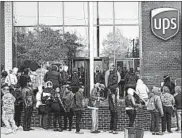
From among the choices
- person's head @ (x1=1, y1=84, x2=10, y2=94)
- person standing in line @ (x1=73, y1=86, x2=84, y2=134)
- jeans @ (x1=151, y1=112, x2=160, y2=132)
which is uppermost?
person's head @ (x1=1, y1=84, x2=10, y2=94)

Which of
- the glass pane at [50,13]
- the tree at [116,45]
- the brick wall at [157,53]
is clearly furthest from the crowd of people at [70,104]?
the glass pane at [50,13]

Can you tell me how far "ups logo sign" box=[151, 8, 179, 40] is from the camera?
59.8 ft

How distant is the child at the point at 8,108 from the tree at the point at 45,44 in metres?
4.87

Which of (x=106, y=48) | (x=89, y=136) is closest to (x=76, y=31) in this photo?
(x=106, y=48)

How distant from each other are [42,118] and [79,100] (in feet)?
4.36

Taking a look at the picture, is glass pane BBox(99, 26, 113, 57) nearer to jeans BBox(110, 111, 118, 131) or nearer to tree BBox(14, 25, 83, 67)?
tree BBox(14, 25, 83, 67)

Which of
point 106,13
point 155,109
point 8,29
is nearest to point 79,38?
point 106,13

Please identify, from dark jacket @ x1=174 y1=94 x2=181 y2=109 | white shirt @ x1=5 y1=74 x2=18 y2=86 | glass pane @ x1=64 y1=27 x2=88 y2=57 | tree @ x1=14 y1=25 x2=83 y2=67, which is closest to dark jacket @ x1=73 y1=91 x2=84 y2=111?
white shirt @ x1=5 y1=74 x2=18 y2=86

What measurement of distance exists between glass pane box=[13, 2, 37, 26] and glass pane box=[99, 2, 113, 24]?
2937 mm

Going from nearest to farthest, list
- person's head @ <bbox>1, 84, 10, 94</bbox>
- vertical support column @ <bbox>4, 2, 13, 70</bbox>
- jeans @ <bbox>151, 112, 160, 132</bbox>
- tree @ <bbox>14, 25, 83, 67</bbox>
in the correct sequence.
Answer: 1. person's head @ <bbox>1, 84, 10, 94</bbox>
2. jeans @ <bbox>151, 112, 160, 132</bbox>
3. tree @ <bbox>14, 25, 83, 67</bbox>
4. vertical support column @ <bbox>4, 2, 13, 70</bbox>

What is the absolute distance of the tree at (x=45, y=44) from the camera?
16984 millimetres

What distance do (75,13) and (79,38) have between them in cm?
113

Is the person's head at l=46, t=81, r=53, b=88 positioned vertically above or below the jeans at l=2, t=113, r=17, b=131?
above

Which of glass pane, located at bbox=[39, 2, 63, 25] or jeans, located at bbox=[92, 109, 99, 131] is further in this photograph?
glass pane, located at bbox=[39, 2, 63, 25]
